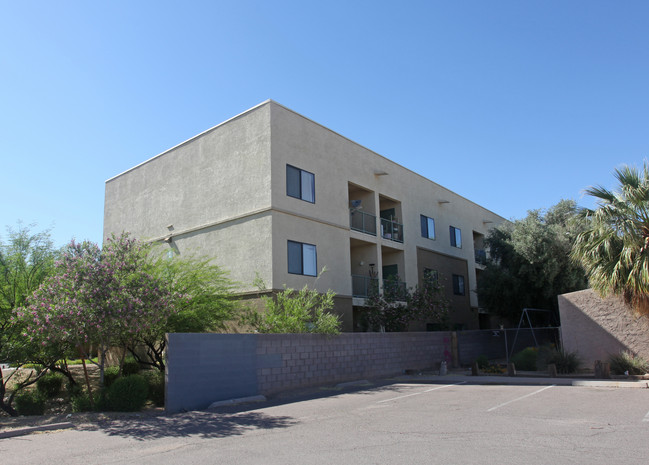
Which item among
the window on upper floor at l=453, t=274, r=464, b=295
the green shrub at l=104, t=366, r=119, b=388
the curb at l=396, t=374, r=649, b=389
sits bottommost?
the curb at l=396, t=374, r=649, b=389

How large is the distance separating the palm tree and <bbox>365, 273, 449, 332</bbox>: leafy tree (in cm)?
698

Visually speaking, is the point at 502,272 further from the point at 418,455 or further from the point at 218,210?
the point at 418,455

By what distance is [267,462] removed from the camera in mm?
6922

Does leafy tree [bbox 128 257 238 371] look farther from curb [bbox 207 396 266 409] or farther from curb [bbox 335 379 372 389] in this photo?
curb [bbox 335 379 372 389]

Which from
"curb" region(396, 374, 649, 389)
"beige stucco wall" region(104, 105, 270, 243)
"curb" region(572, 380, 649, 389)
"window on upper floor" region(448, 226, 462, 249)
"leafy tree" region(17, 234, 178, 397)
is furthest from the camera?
→ "window on upper floor" region(448, 226, 462, 249)

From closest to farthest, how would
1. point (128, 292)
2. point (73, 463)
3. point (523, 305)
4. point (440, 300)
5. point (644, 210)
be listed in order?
point (73, 463) → point (128, 292) → point (644, 210) → point (440, 300) → point (523, 305)

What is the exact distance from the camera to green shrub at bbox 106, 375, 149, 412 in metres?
12.3

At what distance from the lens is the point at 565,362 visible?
62.8 ft

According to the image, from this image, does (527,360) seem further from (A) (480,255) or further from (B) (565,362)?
(A) (480,255)

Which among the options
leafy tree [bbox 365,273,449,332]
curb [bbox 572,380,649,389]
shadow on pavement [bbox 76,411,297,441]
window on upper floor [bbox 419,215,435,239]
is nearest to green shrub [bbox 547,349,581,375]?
curb [bbox 572,380,649,389]

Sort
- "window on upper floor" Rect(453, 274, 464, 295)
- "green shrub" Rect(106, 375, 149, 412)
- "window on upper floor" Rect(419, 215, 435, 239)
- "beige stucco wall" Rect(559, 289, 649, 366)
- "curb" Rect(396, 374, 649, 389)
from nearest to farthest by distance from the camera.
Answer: "green shrub" Rect(106, 375, 149, 412), "curb" Rect(396, 374, 649, 389), "beige stucco wall" Rect(559, 289, 649, 366), "window on upper floor" Rect(419, 215, 435, 239), "window on upper floor" Rect(453, 274, 464, 295)

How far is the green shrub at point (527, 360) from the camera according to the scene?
68.2 ft

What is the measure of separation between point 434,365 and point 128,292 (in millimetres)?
14332

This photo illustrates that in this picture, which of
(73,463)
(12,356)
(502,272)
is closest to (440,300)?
(502,272)
